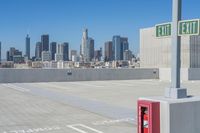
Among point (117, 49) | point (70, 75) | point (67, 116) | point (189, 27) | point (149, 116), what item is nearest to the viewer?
point (149, 116)

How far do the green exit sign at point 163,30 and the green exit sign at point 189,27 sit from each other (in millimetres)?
363

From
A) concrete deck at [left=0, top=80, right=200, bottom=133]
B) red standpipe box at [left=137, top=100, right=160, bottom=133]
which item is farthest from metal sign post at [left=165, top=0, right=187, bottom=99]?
concrete deck at [left=0, top=80, right=200, bottom=133]

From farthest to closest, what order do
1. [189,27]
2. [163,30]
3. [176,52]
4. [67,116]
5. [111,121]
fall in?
[67,116]
[111,121]
[163,30]
[176,52]
[189,27]

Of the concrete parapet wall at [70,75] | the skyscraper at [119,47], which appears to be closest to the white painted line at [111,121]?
the concrete parapet wall at [70,75]

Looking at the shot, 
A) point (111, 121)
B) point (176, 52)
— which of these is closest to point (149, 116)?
point (176, 52)

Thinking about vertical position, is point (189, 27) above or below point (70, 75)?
above

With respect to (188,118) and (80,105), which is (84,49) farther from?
(188,118)

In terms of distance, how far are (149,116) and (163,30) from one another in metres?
1.88

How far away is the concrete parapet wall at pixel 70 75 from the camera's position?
30.1 m

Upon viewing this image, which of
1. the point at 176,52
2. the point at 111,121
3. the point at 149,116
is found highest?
the point at 176,52

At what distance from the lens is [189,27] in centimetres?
707

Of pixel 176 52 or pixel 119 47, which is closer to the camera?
pixel 176 52

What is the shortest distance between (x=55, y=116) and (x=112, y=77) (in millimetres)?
22490

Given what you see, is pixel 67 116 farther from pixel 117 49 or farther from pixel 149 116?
pixel 117 49
